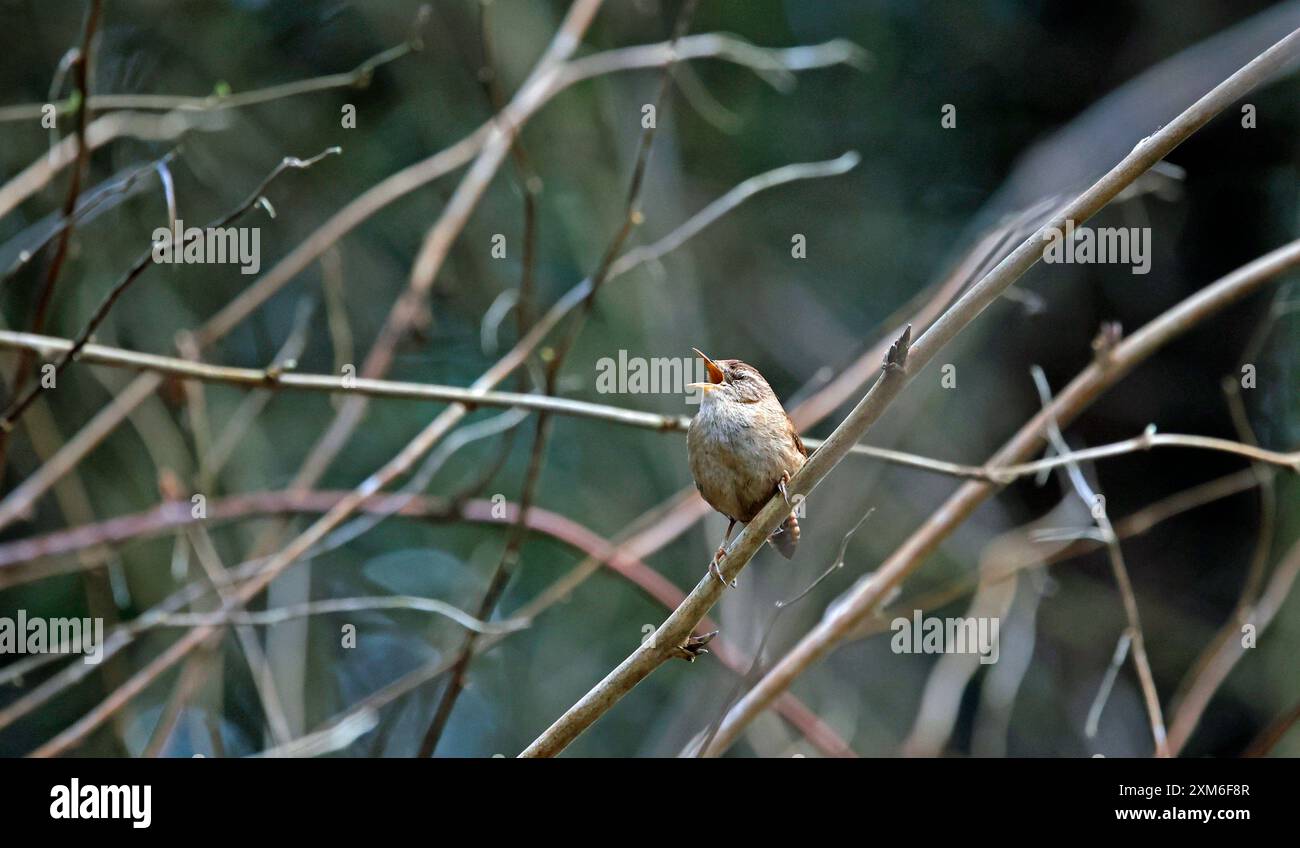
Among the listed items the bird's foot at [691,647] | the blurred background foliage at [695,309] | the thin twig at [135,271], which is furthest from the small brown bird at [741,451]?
the blurred background foliage at [695,309]

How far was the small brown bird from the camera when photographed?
2.08 meters

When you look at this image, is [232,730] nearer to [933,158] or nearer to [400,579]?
[400,579]

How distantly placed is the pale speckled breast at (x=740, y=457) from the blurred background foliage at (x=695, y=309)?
4.87 ft

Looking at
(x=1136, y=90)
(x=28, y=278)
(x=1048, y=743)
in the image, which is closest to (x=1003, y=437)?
(x=1048, y=743)

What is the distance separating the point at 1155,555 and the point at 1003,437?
82 centimetres

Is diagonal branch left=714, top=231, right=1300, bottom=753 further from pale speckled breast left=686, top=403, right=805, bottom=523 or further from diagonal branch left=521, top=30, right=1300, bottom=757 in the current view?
diagonal branch left=521, top=30, right=1300, bottom=757

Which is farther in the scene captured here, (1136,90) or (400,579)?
(1136,90)

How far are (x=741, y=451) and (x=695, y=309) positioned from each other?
2.59m

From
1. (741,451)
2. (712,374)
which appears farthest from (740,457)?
(712,374)

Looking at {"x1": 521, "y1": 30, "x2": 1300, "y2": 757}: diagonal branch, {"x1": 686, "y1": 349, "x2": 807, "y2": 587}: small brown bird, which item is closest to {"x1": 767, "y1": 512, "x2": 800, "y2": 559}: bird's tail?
{"x1": 686, "y1": 349, "x2": 807, "y2": 587}: small brown bird

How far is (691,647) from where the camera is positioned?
5.90 ft

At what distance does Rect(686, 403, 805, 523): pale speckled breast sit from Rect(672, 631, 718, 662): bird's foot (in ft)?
1.22

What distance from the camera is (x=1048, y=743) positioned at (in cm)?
448

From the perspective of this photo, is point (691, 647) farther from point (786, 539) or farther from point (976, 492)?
point (976, 492)
